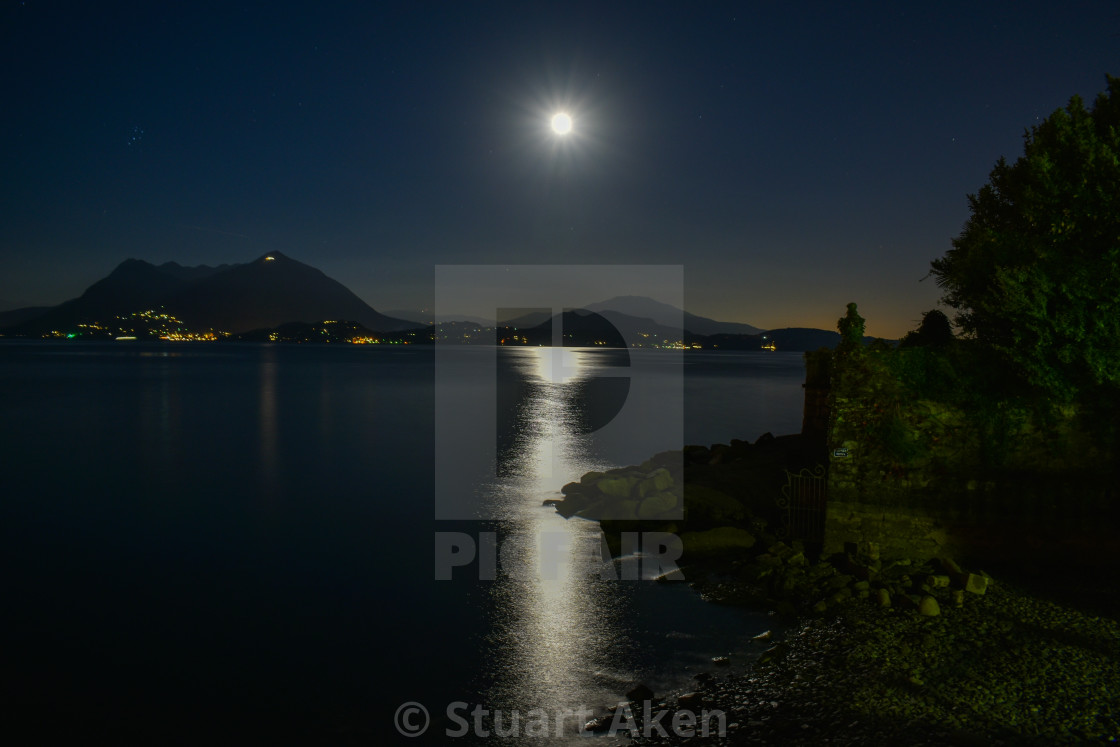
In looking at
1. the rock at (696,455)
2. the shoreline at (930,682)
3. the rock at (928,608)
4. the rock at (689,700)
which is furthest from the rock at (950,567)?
the rock at (696,455)

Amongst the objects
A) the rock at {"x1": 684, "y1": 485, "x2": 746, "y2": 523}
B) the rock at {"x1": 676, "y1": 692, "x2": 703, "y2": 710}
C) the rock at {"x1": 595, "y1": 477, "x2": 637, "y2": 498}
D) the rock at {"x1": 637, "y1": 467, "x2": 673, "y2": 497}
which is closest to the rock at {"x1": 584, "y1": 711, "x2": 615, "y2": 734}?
the rock at {"x1": 676, "y1": 692, "x2": 703, "y2": 710}

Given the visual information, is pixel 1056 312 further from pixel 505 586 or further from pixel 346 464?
pixel 346 464

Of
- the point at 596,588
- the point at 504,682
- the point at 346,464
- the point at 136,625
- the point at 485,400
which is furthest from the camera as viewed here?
the point at 485,400

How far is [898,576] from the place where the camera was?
10727mm

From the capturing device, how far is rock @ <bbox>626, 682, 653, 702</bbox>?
25.6 ft

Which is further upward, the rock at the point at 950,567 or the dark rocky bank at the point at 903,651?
the rock at the point at 950,567

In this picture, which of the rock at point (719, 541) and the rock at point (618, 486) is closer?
the rock at point (719, 541)

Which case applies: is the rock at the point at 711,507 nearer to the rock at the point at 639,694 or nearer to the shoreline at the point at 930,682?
the shoreline at the point at 930,682

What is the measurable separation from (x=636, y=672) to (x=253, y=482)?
1681 centimetres

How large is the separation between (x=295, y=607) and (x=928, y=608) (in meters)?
10.3

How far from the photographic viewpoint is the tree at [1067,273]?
421 inches

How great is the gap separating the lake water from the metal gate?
10.2 ft

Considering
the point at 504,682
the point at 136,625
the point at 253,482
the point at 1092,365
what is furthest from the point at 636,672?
the point at 253,482

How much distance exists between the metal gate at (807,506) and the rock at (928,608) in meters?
2.84
